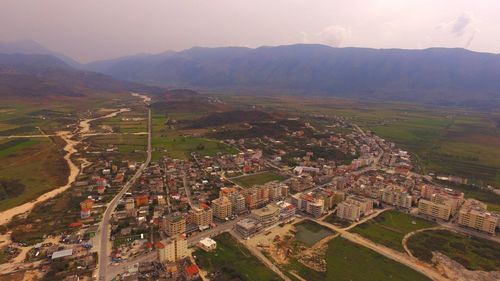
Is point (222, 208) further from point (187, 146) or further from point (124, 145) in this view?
point (124, 145)

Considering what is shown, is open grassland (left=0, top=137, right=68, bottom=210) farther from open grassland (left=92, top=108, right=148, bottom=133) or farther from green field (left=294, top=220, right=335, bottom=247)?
green field (left=294, top=220, right=335, bottom=247)

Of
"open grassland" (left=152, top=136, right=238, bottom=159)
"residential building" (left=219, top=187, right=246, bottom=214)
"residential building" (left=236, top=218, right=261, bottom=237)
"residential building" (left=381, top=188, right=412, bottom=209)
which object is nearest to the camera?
"residential building" (left=236, top=218, right=261, bottom=237)

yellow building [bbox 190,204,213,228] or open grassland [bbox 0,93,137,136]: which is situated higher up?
yellow building [bbox 190,204,213,228]

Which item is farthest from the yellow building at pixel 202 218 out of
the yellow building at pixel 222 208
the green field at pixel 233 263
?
the green field at pixel 233 263

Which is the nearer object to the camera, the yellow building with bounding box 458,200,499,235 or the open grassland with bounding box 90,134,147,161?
the yellow building with bounding box 458,200,499,235

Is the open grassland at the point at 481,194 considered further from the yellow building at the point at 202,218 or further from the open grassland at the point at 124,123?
the open grassland at the point at 124,123

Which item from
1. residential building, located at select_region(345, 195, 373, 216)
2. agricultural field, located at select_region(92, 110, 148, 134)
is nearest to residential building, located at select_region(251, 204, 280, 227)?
residential building, located at select_region(345, 195, 373, 216)

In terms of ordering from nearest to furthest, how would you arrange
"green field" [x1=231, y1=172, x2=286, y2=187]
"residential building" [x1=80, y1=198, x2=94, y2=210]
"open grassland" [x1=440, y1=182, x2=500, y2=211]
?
"residential building" [x1=80, y1=198, x2=94, y2=210] → "open grassland" [x1=440, y1=182, x2=500, y2=211] → "green field" [x1=231, y1=172, x2=286, y2=187]

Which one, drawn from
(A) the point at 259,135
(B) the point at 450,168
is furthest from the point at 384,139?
(A) the point at 259,135

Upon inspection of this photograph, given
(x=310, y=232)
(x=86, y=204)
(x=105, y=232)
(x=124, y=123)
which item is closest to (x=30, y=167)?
(x=86, y=204)
